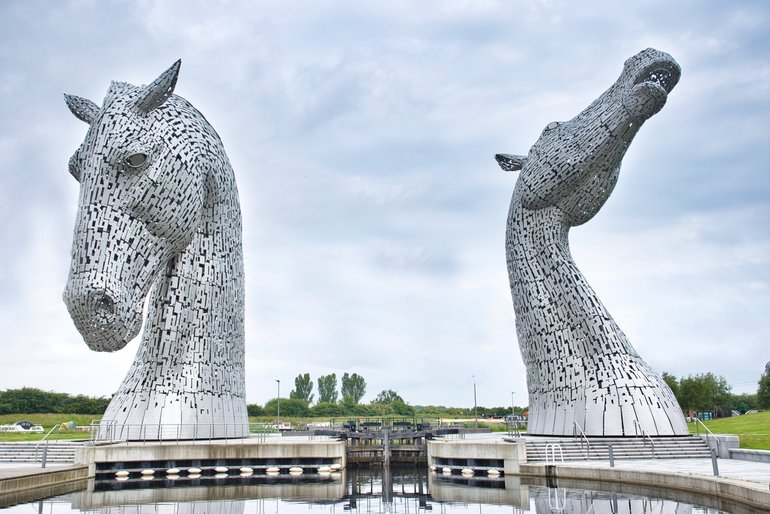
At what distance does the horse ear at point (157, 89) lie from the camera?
15336mm

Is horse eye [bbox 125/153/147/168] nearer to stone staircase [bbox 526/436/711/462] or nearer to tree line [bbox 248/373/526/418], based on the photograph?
stone staircase [bbox 526/436/711/462]

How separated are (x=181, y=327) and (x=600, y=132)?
11925 millimetres

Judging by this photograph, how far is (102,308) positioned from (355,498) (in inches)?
263

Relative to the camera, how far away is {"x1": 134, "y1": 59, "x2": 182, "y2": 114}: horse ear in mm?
15336

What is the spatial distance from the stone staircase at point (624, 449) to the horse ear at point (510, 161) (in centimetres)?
914

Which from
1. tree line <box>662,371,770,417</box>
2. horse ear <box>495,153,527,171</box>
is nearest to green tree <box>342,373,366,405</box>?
tree line <box>662,371,770,417</box>

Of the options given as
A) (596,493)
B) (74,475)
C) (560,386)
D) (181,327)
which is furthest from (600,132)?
(74,475)

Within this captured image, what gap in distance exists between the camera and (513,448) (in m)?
14.3

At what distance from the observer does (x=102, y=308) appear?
14055 mm

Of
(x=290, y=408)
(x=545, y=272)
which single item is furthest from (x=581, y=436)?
(x=290, y=408)

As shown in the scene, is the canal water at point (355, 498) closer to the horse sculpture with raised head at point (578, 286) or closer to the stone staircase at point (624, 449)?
the stone staircase at point (624, 449)

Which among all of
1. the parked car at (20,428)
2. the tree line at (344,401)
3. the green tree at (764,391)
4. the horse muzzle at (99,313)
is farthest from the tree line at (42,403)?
the green tree at (764,391)

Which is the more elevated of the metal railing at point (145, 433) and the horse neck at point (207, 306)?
the horse neck at point (207, 306)

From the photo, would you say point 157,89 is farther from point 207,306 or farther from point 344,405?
point 344,405
